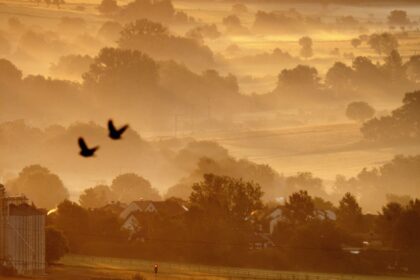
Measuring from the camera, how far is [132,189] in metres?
110

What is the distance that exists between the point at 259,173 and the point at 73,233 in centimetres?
4707

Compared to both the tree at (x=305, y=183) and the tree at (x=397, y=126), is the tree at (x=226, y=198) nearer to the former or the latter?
the tree at (x=305, y=183)

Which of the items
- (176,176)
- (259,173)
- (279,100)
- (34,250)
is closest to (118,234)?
(34,250)

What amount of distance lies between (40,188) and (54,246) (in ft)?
118

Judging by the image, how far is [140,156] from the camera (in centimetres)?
14112

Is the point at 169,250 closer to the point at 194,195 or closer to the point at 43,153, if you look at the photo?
the point at 194,195

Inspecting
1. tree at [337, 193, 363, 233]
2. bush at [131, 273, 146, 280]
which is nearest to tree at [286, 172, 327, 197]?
tree at [337, 193, 363, 233]

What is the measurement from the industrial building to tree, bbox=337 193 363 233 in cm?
1618

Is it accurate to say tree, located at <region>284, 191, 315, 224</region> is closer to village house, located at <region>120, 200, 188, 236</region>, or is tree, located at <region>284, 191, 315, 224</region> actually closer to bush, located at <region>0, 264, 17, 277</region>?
village house, located at <region>120, 200, 188, 236</region>

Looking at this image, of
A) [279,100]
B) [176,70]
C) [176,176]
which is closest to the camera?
[176,176]

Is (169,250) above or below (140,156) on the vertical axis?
below

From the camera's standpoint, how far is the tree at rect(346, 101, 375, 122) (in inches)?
6393

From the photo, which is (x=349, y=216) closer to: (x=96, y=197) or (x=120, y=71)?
(x=96, y=197)

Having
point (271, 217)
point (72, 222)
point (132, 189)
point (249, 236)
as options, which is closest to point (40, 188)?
point (132, 189)
